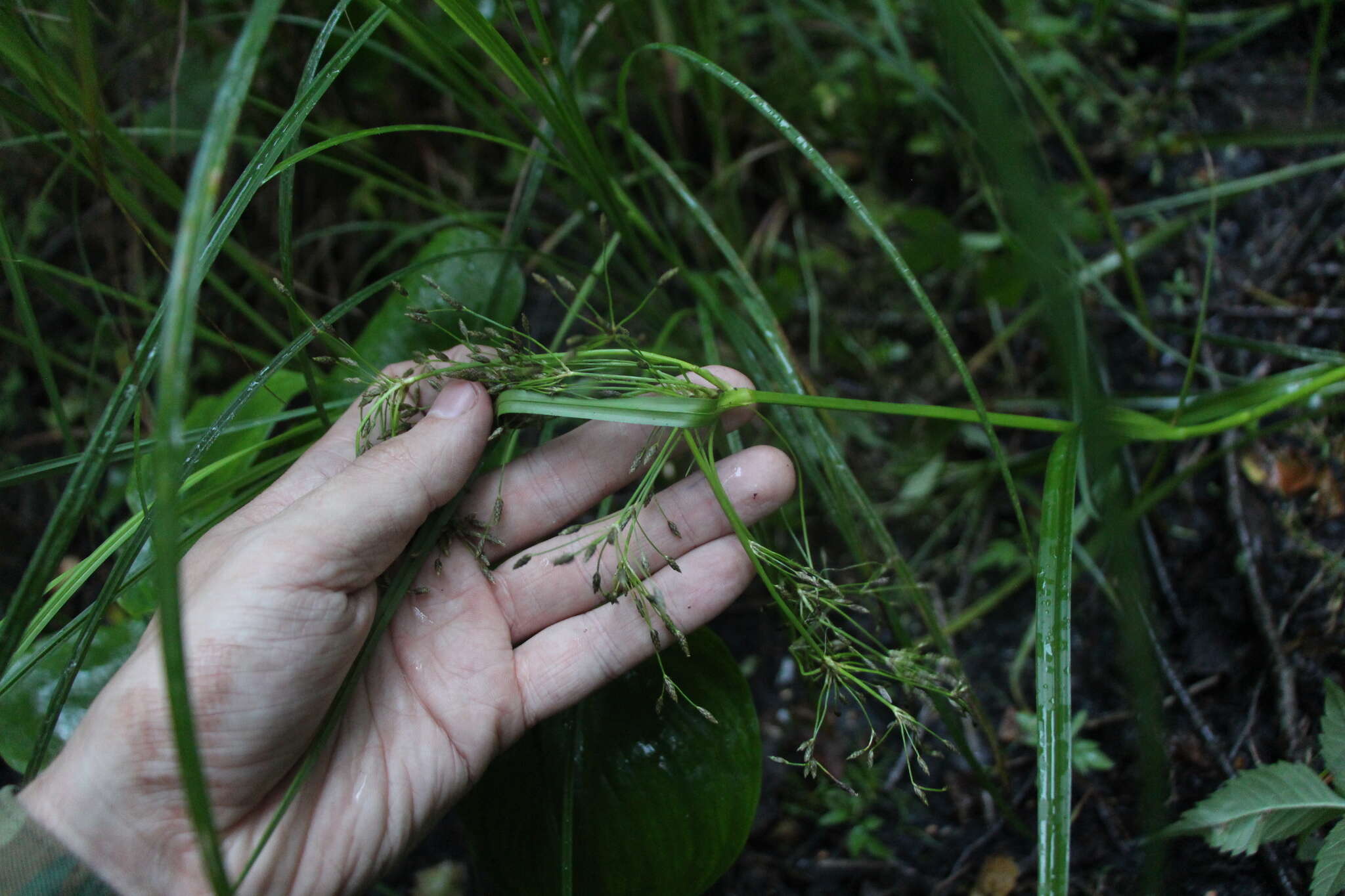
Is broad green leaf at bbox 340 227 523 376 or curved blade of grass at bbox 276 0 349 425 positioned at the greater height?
curved blade of grass at bbox 276 0 349 425

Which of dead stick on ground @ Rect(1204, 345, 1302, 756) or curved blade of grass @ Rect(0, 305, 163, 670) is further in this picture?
dead stick on ground @ Rect(1204, 345, 1302, 756)

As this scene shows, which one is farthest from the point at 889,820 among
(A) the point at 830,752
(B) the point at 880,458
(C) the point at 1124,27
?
(C) the point at 1124,27

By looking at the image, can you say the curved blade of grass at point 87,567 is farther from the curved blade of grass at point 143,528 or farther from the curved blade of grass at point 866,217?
the curved blade of grass at point 866,217

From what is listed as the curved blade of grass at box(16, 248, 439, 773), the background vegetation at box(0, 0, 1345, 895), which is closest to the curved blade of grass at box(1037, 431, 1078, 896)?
the background vegetation at box(0, 0, 1345, 895)

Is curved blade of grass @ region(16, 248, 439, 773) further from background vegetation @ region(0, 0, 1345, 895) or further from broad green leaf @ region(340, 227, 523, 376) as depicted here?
broad green leaf @ region(340, 227, 523, 376)

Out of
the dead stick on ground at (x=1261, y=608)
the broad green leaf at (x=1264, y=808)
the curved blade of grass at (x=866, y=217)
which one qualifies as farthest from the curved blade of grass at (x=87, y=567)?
the dead stick on ground at (x=1261, y=608)

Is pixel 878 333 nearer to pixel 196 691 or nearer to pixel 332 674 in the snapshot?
pixel 332 674
